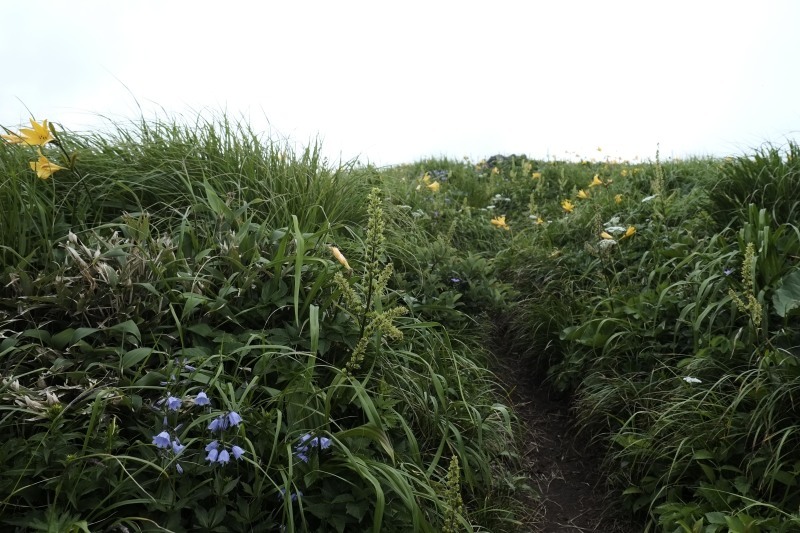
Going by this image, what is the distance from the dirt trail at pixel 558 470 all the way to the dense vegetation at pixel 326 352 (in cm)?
15

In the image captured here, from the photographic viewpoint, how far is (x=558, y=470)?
4027 mm

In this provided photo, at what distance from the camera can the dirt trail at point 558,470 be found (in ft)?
11.6

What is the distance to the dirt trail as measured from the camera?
354 centimetres

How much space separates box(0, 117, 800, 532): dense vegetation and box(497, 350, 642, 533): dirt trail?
6.1 inches

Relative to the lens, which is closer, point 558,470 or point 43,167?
point 43,167

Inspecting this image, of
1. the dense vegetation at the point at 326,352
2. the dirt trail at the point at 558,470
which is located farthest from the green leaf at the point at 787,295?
the dirt trail at the point at 558,470

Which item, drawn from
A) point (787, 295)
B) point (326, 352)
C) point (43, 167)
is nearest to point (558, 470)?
point (787, 295)

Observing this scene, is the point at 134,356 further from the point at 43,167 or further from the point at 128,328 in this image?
the point at 43,167

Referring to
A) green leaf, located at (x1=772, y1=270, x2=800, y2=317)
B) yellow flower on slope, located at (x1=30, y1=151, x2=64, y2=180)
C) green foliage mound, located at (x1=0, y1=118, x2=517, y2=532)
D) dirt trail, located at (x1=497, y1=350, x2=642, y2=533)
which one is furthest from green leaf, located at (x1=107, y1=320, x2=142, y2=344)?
green leaf, located at (x1=772, y1=270, x2=800, y2=317)

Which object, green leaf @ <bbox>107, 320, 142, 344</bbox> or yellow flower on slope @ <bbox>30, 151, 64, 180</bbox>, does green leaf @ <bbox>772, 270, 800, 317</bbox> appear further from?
yellow flower on slope @ <bbox>30, 151, 64, 180</bbox>

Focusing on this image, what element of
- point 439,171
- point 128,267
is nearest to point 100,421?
point 128,267

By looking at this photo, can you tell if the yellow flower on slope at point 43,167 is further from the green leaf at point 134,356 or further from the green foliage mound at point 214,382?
the green leaf at point 134,356

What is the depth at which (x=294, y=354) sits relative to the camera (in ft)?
9.87

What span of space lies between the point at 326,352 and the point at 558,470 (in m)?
1.81
